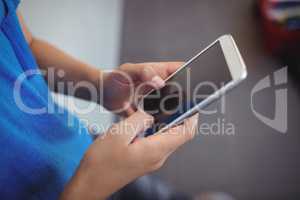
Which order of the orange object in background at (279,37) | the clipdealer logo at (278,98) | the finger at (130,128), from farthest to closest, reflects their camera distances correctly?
the orange object in background at (279,37) < the clipdealer logo at (278,98) < the finger at (130,128)

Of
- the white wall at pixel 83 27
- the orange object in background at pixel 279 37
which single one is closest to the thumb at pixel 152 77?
the white wall at pixel 83 27

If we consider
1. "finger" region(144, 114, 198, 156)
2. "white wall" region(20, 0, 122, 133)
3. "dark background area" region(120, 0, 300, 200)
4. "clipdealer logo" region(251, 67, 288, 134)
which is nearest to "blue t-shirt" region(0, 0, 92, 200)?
"finger" region(144, 114, 198, 156)

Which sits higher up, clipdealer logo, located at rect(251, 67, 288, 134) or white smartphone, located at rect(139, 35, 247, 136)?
white smartphone, located at rect(139, 35, 247, 136)

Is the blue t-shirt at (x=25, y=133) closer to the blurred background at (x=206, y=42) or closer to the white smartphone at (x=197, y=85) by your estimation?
the white smartphone at (x=197, y=85)

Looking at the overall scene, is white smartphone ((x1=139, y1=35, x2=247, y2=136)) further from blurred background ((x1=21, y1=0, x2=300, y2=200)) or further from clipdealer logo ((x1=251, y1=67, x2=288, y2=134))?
clipdealer logo ((x1=251, y1=67, x2=288, y2=134))

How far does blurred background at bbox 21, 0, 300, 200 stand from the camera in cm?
88

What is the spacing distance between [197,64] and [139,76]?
3.7 inches

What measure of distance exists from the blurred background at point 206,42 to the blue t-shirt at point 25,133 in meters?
0.35

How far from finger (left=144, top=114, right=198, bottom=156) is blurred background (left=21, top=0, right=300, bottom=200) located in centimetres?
47

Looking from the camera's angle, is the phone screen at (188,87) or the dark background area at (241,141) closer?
the phone screen at (188,87)

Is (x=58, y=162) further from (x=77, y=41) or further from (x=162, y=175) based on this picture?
(x=77, y=41)

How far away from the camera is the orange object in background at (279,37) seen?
1.14 metres

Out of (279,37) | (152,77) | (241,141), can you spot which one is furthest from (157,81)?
(279,37)

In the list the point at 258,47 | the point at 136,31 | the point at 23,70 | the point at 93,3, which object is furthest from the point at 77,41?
the point at 258,47
